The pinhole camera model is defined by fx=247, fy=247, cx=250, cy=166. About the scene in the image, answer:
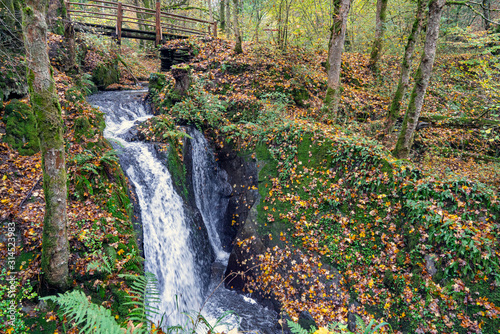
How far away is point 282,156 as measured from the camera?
8289mm

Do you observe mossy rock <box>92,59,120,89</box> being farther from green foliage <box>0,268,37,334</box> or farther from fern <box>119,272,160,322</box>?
fern <box>119,272,160,322</box>

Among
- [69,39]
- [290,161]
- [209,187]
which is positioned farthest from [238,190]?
[69,39]

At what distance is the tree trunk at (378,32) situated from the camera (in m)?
11.8

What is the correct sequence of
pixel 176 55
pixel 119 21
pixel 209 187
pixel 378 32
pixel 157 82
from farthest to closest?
1. pixel 176 55
2. pixel 378 32
3. pixel 119 21
4. pixel 157 82
5. pixel 209 187

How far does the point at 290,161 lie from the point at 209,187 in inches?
140

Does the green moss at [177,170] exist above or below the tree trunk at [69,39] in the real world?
below

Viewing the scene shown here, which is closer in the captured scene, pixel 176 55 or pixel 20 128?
pixel 20 128

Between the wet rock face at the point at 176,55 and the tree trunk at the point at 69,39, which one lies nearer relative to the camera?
the tree trunk at the point at 69,39

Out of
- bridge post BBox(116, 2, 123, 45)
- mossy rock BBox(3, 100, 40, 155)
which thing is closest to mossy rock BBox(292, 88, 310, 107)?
bridge post BBox(116, 2, 123, 45)

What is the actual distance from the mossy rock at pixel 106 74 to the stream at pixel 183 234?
3.29 meters

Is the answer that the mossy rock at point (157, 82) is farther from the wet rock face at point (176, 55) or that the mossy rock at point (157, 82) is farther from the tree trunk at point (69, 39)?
the tree trunk at point (69, 39)

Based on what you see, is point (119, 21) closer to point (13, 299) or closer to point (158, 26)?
point (158, 26)

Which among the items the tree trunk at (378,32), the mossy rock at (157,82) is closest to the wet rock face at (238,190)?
the mossy rock at (157,82)

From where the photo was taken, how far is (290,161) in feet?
26.6
